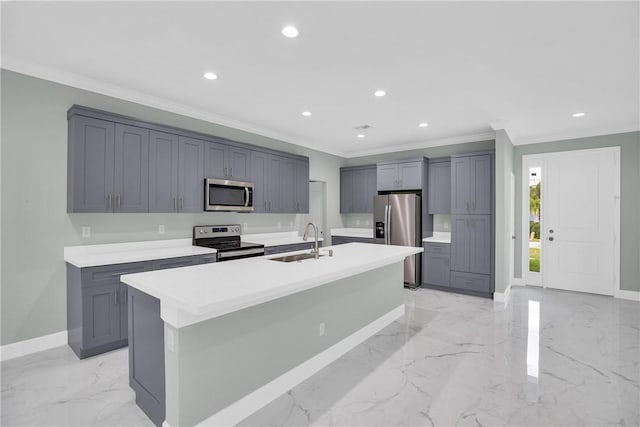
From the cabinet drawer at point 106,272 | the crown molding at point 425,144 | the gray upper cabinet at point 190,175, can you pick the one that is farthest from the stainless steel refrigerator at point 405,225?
the cabinet drawer at point 106,272

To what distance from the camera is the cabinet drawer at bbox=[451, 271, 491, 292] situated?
498cm

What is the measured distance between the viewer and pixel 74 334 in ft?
9.80

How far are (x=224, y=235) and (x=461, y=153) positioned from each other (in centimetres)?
404

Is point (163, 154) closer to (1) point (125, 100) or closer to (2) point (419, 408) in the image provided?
(1) point (125, 100)

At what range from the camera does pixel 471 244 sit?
514cm

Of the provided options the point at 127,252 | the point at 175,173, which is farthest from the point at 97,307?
the point at 175,173

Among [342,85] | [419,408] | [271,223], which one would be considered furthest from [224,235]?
[419,408]

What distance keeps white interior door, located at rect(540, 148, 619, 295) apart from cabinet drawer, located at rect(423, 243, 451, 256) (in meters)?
1.80

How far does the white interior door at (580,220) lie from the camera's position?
198 inches

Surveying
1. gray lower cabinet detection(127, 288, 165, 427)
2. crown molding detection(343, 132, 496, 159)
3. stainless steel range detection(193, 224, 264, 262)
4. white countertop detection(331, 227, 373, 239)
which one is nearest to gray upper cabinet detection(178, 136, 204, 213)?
stainless steel range detection(193, 224, 264, 262)

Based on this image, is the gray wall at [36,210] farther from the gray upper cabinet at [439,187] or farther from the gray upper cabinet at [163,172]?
the gray upper cabinet at [439,187]

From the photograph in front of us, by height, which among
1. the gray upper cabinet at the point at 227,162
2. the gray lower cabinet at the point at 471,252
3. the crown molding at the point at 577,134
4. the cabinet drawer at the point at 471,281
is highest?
the crown molding at the point at 577,134

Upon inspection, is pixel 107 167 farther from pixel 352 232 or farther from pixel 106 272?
pixel 352 232

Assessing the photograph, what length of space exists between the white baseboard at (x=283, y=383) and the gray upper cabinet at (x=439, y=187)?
2.94 meters
